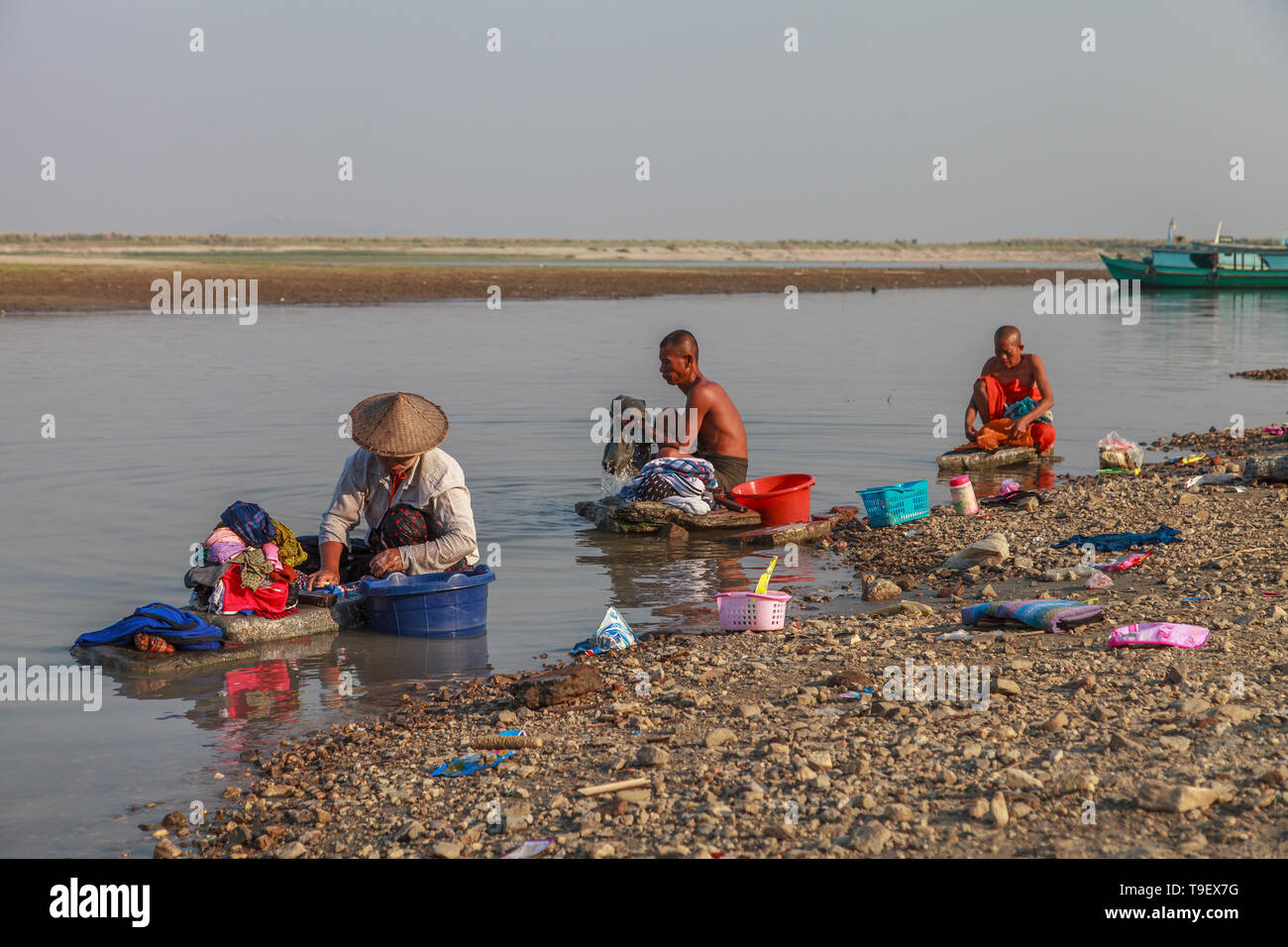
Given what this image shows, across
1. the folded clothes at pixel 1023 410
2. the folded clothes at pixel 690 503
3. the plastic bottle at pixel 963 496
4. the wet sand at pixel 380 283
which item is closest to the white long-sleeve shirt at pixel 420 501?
the folded clothes at pixel 690 503

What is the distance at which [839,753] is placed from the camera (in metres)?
4.67

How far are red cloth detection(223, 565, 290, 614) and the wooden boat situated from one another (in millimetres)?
51346

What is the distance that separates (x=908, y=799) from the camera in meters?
4.17

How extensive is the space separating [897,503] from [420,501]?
414cm

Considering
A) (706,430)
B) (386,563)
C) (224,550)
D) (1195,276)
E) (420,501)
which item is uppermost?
(1195,276)

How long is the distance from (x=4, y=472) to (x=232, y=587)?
661 centimetres

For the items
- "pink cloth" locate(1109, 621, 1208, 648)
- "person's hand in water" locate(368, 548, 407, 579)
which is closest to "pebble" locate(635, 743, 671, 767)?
"pink cloth" locate(1109, 621, 1208, 648)

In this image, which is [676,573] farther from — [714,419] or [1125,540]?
[1125,540]

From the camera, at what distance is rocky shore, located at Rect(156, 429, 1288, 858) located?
12.9ft

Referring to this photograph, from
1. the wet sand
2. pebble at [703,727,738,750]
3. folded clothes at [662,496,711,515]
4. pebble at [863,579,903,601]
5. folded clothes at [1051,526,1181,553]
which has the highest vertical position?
the wet sand

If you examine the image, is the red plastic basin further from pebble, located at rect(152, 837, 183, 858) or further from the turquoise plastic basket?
pebble, located at rect(152, 837, 183, 858)

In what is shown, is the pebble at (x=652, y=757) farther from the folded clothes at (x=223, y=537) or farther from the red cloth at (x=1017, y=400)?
the red cloth at (x=1017, y=400)

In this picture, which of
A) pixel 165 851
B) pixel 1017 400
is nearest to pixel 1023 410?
pixel 1017 400
